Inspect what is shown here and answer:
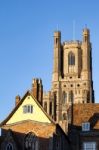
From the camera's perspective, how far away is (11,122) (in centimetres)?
7288

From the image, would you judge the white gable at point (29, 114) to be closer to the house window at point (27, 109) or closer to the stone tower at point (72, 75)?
the house window at point (27, 109)

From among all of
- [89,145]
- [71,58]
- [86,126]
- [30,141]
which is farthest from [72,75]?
[30,141]

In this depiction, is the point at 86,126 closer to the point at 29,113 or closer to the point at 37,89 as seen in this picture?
the point at 37,89


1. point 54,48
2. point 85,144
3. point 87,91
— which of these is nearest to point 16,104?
point 85,144

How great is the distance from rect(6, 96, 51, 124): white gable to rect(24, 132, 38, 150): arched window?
2141 millimetres

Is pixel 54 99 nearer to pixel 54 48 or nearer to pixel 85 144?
pixel 54 48

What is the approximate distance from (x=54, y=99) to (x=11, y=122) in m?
118

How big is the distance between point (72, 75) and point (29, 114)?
123177 millimetres

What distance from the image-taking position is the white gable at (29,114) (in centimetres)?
7200

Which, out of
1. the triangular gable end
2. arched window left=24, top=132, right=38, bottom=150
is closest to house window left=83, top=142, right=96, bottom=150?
the triangular gable end

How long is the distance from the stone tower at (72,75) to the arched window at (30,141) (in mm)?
111519

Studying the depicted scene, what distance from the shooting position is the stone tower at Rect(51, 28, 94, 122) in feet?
620

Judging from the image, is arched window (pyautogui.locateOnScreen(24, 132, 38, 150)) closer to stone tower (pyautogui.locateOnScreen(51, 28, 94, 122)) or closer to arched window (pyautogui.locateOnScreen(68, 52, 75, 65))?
stone tower (pyautogui.locateOnScreen(51, 28, 94, 122))

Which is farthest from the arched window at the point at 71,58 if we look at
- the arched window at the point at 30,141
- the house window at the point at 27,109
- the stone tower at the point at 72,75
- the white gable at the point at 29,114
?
the arched window at the point at 30,141
